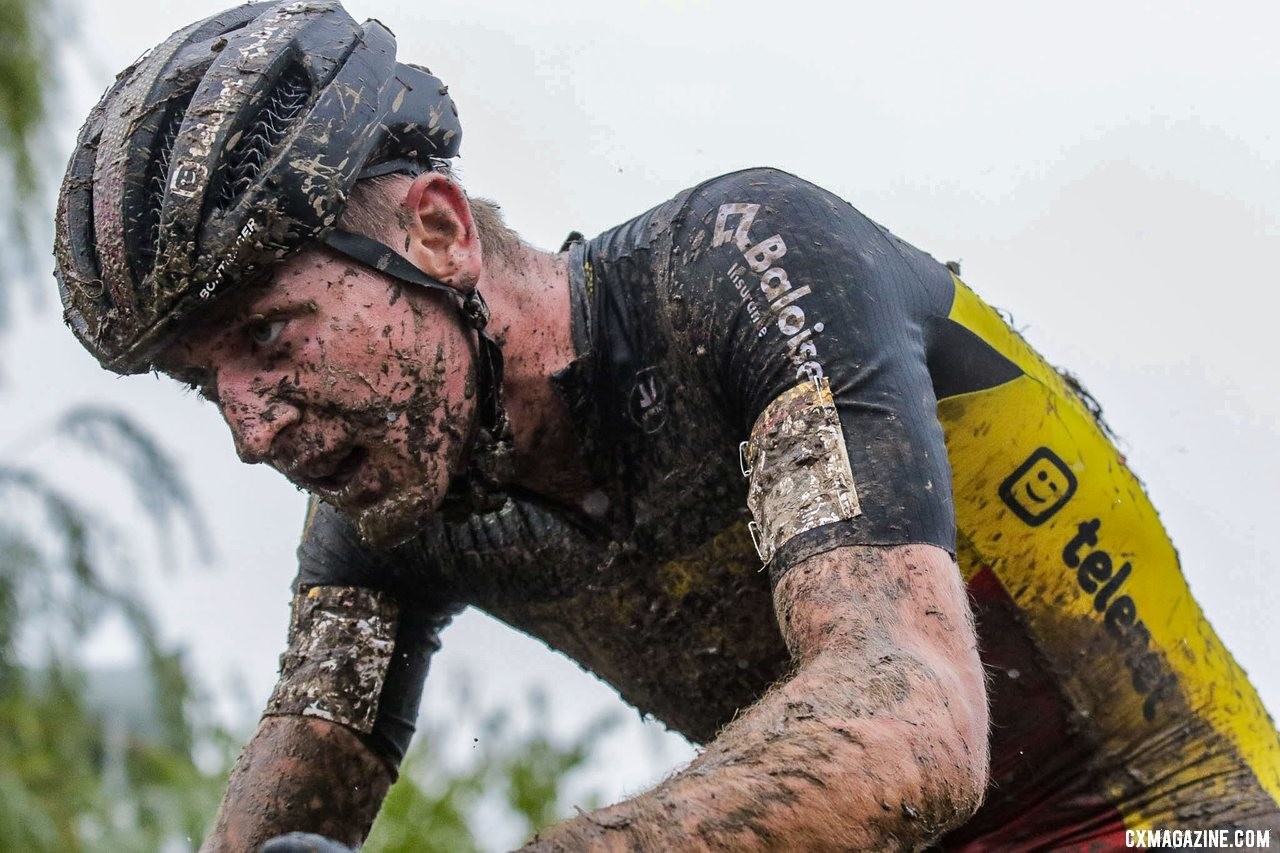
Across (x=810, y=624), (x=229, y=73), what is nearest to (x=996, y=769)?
(x=810, y=624)

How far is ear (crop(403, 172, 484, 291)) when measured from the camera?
3.60 meters

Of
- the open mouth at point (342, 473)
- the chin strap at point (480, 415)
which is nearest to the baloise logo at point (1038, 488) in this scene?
the chin strap at point (480, 415)

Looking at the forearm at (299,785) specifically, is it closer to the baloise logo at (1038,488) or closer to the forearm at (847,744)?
the forearm at (847,744)

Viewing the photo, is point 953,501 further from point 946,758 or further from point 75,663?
point 75,663

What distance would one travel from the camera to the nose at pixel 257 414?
3420 mm

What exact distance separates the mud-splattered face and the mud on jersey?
1.15ft

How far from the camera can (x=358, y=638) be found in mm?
4199

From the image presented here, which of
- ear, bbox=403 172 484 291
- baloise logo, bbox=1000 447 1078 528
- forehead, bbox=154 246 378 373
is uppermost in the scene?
ear, bbox=403 172 484 291

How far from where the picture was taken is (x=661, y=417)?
3695 mm

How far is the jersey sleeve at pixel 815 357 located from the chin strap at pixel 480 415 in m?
0.42

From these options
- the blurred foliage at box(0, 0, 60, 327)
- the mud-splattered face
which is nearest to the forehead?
the mud-splattered face

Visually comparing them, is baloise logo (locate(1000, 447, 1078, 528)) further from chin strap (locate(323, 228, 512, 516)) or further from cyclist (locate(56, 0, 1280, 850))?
chin strap (locate(323, 228, 512, 516))

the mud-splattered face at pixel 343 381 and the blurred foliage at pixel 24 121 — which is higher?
the blurred foliage at pixel 24 121

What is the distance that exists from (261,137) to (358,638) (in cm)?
131
